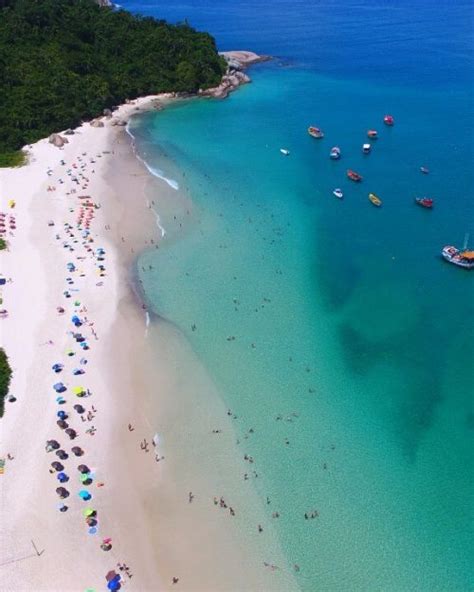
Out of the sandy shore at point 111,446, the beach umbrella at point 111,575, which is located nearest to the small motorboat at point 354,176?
the sandy shore at point 111,446

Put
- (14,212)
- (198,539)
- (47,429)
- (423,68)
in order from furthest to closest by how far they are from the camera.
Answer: (423,68) → (14,212) → (47,429) → (198,539)

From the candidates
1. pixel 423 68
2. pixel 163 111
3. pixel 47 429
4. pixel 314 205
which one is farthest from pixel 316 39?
pixel 47 429

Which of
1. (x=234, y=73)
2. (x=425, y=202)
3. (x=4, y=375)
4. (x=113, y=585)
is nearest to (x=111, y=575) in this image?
(x=113, y=585)

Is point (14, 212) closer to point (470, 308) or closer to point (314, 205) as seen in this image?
point (314, 205)

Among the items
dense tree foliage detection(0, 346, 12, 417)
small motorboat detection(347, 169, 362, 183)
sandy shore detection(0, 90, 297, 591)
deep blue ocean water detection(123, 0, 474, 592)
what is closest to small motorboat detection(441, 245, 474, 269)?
deep blue ocean water detection(123, 0, 474, 592)

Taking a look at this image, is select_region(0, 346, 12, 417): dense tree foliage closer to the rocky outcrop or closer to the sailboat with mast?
the sailboat with mast

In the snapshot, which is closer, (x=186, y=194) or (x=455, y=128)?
(x=186, y=194)
